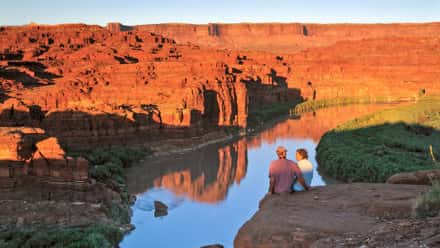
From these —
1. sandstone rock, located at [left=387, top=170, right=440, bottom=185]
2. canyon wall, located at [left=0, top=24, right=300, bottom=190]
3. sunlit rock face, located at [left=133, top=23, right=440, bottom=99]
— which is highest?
sunlit rock face, located at [left=133, top=23, right=440, bottom=99]

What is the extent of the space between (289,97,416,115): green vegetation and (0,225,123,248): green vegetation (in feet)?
172

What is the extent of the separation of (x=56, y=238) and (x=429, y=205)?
9.89m

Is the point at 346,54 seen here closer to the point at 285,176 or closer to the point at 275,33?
the point at 275,33

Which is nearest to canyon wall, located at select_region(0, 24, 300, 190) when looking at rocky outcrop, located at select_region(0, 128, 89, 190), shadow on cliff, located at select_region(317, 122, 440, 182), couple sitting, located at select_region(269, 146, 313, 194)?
rocky outcrop, located at select_region(0, 128, 89, 190)

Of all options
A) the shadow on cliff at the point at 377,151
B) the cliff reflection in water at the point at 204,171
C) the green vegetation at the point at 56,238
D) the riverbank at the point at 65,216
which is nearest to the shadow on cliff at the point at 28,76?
the cliff reflection in water at the point at 204,171

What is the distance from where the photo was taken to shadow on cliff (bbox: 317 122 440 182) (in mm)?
23188

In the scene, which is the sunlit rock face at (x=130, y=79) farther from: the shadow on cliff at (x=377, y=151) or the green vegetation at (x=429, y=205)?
the green vegetation at (x=429, y=205)

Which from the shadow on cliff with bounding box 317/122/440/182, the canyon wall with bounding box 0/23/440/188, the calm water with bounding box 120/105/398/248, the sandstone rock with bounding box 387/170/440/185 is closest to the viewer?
the sandstone rock with bounding box 387/170/440/185

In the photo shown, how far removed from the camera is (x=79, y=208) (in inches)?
670

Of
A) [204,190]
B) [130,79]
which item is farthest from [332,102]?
[204,190]

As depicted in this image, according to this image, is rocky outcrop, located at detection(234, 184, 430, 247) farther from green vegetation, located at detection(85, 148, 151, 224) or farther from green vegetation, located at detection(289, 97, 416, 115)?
green vegetation, located at detection(289, 97, 416, 115)

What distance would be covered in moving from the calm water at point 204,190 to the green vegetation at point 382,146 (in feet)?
4.52

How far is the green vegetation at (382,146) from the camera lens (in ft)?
77.3

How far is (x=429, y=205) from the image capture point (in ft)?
24.7
